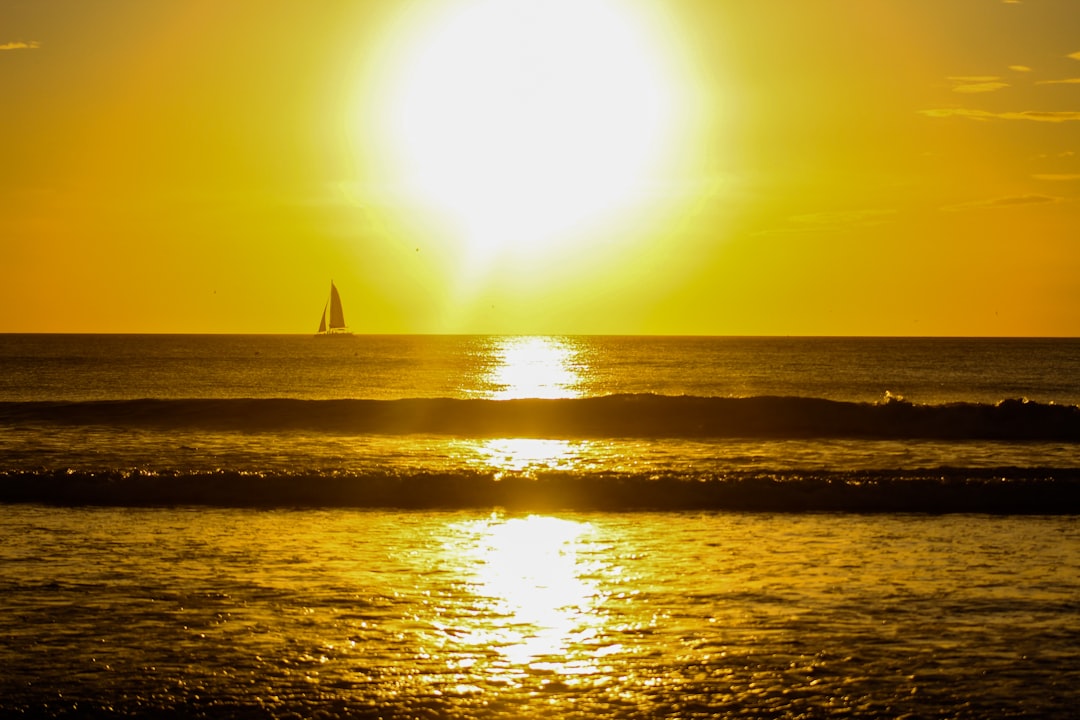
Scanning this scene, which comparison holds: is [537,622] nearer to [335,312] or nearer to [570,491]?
[570,491]

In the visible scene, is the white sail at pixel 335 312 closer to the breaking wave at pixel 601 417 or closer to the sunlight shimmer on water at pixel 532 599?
the breaking wave at pixel 601 417

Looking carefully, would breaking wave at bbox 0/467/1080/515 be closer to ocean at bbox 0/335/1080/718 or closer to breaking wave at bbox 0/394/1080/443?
ocean at bbox 0/335/1080/718

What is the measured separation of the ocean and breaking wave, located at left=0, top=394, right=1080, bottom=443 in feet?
10.5

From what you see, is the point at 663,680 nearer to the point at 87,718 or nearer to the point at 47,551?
the point at 87,718

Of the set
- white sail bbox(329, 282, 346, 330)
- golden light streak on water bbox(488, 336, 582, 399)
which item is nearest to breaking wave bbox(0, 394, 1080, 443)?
golden light streak on water bbox(488, 336, 582, 399)

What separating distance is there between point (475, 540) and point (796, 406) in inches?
1201

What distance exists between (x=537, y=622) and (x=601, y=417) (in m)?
32.7

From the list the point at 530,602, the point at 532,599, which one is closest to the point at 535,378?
the point at 532,599

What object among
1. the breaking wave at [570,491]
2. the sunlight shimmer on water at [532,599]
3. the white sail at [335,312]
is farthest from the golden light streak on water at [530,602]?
the white sail at [335,312]

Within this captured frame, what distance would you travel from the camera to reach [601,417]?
45625 millimetres

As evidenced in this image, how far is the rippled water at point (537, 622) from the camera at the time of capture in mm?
10359

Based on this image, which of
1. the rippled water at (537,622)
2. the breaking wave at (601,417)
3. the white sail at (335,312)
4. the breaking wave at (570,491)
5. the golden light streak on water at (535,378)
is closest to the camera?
the rippled water at (537,622)

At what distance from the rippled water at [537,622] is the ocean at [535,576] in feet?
0.16

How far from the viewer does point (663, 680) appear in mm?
10820
